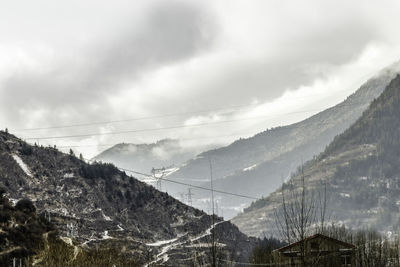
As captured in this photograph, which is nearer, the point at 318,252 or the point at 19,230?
the point at 318,252

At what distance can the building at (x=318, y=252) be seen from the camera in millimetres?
39844

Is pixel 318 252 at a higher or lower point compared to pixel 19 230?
higher

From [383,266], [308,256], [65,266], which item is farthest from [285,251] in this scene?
[308,256]

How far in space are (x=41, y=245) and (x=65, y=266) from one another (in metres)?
72.4

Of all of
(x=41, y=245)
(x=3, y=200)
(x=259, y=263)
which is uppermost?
(x=3, y=200)

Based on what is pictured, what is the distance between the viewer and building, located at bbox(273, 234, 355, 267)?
39.8 meters

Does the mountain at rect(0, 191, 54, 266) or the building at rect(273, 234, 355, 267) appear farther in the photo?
the mountain at rect(0, 191, 54, 266)

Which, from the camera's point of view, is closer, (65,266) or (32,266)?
(65,266)

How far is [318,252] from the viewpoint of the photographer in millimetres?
38750

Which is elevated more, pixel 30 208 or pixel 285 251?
pixel 30 208

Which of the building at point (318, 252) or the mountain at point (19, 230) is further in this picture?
the mountain at point (19, 230)

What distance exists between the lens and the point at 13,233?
488ft

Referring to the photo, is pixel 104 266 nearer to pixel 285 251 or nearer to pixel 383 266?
pixel 383 266

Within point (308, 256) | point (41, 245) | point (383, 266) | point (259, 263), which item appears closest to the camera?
point (308, 256)
